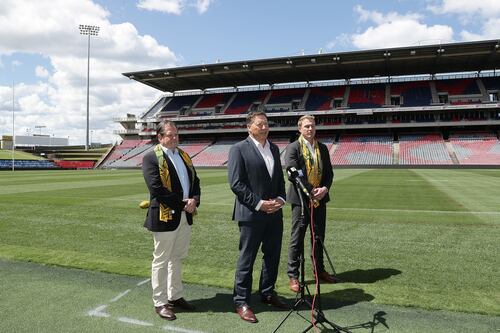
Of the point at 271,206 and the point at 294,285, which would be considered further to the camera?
the point at 294,285

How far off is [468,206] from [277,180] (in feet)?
35.9

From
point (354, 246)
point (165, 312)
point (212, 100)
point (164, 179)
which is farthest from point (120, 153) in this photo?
point (165, 312)

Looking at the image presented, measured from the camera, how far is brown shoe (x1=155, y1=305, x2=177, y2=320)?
421 cm

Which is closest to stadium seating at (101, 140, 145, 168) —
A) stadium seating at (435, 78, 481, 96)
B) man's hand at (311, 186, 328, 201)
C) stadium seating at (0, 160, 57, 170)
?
stadium seating at (0, 160, 57, 170)

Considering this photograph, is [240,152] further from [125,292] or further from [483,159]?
[483,159]

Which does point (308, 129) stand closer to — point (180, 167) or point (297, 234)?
point (297, 234)

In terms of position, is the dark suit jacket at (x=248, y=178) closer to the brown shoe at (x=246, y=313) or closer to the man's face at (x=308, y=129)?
the brown shoe at (x=246, y=313)

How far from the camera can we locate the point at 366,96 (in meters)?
59.0

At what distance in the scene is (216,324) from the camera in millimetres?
4082

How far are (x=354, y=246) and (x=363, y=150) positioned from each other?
46.6m

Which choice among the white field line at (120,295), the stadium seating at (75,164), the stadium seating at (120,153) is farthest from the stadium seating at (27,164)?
the white field line at (120,295)

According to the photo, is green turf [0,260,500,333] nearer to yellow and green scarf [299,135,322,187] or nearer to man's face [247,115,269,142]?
yellow and green scarf [299,135,322,187]

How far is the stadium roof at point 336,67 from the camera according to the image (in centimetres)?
4847

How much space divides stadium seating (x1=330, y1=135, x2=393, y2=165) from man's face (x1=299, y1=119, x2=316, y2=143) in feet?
146
